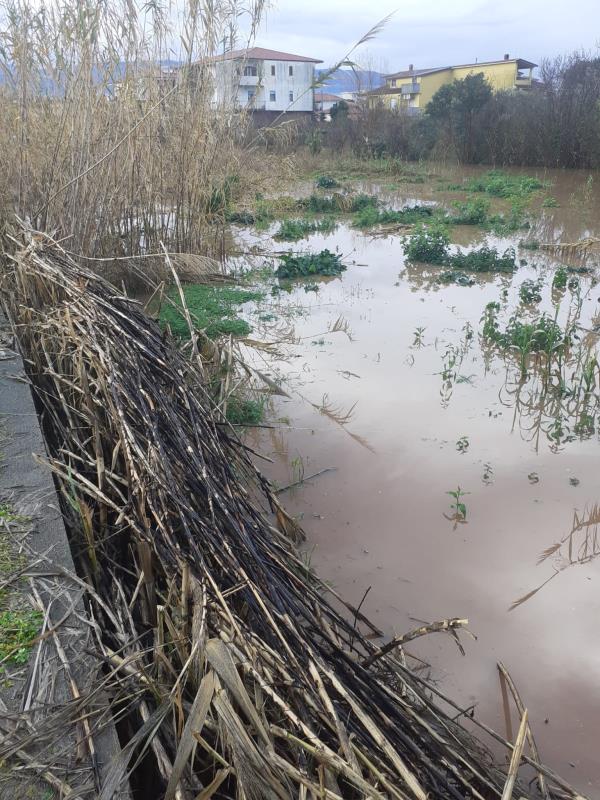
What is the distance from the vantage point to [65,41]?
4.20m

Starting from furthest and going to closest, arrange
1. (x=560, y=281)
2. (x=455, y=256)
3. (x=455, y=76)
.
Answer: (x=455, y=76), (x=455, y=256), (x=560, y=281)

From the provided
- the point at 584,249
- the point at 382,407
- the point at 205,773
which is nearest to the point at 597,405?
the point at 382,407

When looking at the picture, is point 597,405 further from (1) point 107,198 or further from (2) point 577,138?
(2) point 577,138

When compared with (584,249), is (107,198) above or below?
above

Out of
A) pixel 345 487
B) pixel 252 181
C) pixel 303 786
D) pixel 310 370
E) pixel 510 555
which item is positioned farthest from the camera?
pixel 252 181

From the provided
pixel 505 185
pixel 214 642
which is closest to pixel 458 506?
pixel 214 642

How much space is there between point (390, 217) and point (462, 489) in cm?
803

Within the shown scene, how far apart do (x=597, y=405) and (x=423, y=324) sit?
193 centimetres

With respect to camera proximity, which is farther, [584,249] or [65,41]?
[584,249]

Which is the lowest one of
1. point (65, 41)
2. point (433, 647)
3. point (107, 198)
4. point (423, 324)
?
point (433, 647)

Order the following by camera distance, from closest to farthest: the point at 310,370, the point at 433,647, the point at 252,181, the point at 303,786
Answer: the point at 303,786, the point at 433,647, the point at 310,370, the point at 252,181

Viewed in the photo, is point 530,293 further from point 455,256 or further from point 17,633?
point 17,633

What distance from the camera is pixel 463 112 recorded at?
18.4 m

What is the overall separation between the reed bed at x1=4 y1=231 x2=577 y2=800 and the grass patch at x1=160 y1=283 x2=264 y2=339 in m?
2.41
